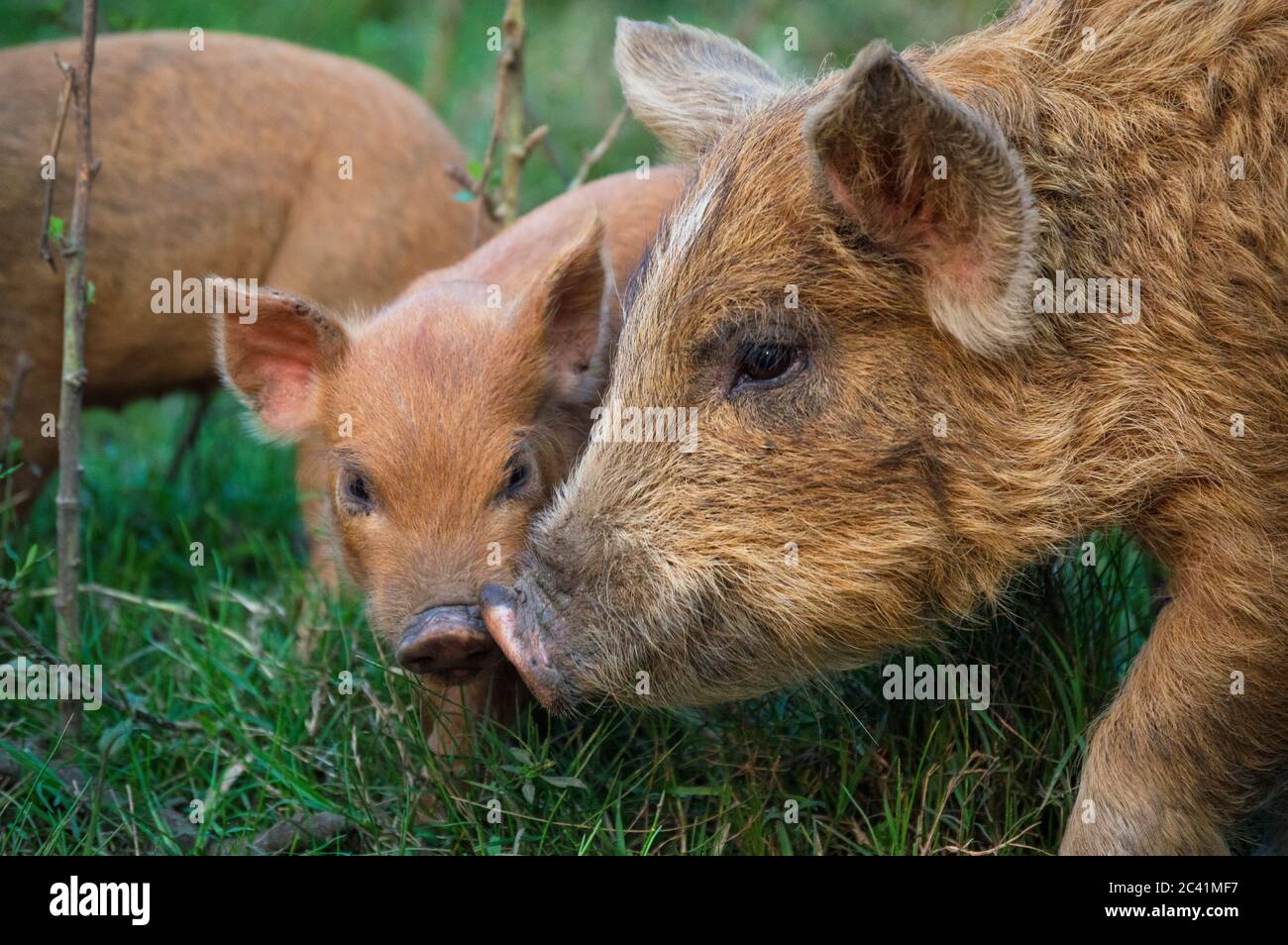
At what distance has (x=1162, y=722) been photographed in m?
3.17

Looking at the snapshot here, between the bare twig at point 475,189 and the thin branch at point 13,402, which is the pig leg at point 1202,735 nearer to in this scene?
the bare twig at point 475,189

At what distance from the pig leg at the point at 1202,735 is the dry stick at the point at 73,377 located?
266 centimetres

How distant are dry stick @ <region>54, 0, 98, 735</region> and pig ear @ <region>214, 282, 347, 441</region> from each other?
0.39m

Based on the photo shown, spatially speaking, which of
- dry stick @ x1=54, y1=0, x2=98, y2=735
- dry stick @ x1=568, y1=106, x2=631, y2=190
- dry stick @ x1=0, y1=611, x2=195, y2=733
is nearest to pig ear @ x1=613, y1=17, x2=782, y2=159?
dry stick @ x1=568, y1=106, x2=631, y2=190

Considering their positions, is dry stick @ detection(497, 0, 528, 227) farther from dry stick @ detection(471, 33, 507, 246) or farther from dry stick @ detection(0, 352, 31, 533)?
dry stick @ detection(0, 352, 31, 533)

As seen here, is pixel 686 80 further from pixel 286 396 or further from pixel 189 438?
A: pixel 189 438

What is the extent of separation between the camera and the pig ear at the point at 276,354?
4.04m

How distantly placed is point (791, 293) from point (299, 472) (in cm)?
254

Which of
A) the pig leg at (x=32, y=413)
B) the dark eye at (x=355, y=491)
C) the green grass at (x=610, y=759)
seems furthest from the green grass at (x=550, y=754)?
the pig leg at (x=32, y=413)

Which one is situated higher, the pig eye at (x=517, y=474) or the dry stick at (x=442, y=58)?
the dry stick at (x=442, y=58)

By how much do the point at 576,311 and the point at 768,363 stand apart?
0.99m

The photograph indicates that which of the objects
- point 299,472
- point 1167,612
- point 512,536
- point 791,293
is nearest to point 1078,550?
point 1167,612

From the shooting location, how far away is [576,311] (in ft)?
13.6
